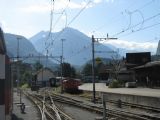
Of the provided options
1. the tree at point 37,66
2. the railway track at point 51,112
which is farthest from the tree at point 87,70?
the railway track at point 51,112

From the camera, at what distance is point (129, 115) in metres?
24.0

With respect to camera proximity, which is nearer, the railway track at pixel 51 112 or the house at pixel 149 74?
the railway track at pixel 51 112

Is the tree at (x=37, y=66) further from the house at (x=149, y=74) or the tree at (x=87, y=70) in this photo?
the house at (x=149, y=74)

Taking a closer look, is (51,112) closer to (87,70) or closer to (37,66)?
(87,70)

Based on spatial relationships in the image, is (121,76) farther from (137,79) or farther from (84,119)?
(84,119)

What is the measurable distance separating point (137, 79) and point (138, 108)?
1807 inches

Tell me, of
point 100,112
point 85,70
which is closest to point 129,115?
point 100,112

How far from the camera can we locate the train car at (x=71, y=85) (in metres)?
66.7

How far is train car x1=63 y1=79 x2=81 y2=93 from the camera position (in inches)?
2625

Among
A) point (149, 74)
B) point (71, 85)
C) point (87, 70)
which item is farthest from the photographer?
point (87, 70)

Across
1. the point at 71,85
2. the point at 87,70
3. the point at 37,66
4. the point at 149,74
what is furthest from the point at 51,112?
the point at 37,66

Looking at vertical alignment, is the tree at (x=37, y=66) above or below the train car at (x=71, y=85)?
above

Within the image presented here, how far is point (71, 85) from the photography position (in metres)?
68.0

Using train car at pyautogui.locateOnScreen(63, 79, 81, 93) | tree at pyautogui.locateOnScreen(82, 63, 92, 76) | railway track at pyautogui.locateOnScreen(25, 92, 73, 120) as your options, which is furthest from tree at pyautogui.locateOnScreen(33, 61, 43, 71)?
railway track at pyautogui.locateOnScreen(25, 92, 73, 120)
